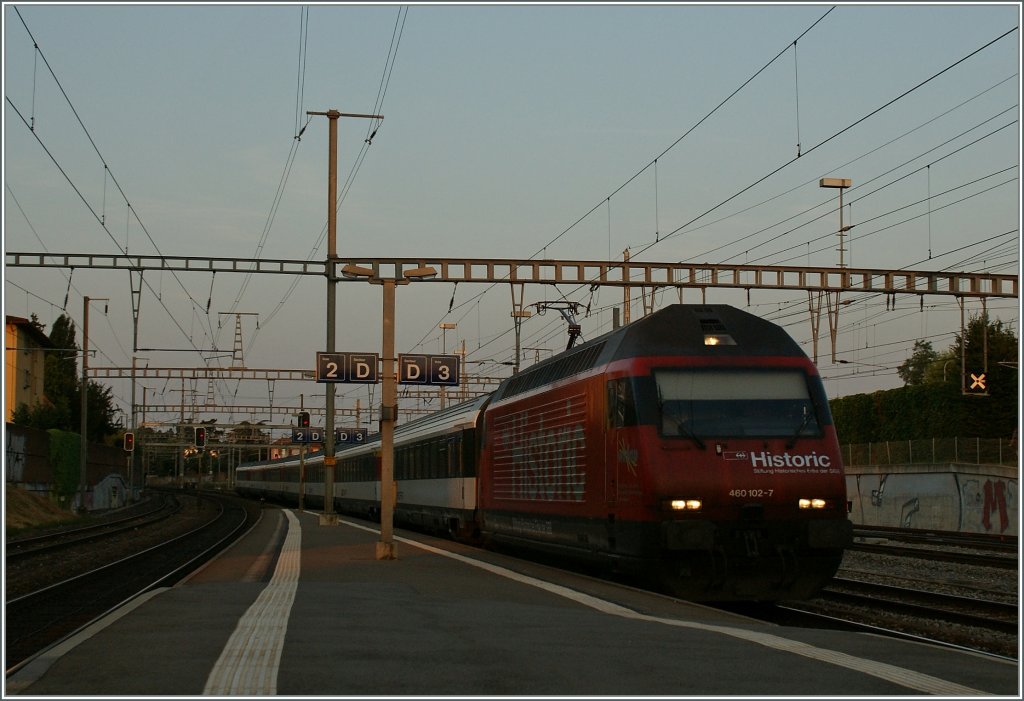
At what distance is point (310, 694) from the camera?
755 centimetres

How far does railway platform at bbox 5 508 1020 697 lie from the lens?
7.95 metres

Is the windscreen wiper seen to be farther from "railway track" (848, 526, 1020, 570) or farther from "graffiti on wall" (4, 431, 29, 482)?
"graffiti on wall" (4, 431, 29, 482)

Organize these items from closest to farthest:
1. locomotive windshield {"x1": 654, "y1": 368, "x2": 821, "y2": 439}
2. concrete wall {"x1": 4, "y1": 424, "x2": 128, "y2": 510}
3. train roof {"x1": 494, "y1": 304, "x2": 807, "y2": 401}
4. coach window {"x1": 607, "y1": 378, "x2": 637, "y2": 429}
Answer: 1. locomotive windshield {"x1": 654, "y1": 368, "x2": 821, "y2": 439}
2. coach window {"x1": 607, "y1": 378, "x2": 637, "y2": 429}
3. train roof {"x1": 494, "y1": 304, "x2": 807, "y2": 401}
4. concrete wall {"x1": 4, "y1": 424, "x2": 128, "y2": 510}

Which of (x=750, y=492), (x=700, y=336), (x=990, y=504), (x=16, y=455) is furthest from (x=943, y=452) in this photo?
(x=16, y=455)

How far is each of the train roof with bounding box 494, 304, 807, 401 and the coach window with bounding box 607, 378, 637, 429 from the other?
404 mm

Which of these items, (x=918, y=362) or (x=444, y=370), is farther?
(x=918, y=362)

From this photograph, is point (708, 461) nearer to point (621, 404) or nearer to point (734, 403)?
point (734, 403)

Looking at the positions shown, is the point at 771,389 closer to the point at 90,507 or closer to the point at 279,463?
the point at 90,507

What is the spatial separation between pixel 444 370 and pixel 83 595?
13.5m

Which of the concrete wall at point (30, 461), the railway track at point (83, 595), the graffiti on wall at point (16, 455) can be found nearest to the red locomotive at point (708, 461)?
the railway track at point (83, 595)

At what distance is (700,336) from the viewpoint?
680 inches

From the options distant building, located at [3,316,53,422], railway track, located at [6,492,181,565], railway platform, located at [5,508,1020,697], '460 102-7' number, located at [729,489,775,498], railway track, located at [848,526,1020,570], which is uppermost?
distant building, located at [3,316,53,422]

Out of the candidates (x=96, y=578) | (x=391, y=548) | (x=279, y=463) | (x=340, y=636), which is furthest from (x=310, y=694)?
(x=279, y=463)

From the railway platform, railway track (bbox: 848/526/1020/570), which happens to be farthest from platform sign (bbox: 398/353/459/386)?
the railway platform
